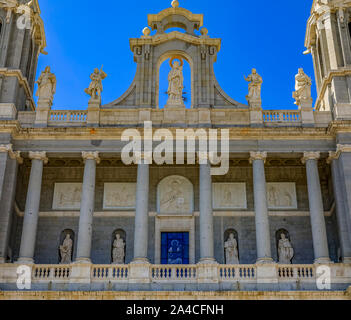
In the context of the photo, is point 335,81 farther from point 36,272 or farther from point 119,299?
point 36,272

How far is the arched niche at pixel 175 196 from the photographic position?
92.4 feet

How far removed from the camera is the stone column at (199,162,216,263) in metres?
24.7

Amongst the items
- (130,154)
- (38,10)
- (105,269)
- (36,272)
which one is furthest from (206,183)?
(38,10)

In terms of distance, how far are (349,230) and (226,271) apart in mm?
5414

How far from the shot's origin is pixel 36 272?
24547mm

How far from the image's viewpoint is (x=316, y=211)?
83.3ft

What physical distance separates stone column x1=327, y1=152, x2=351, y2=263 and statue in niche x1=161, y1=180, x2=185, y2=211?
23.0 feet

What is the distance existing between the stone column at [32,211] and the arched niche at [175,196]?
18.5ft

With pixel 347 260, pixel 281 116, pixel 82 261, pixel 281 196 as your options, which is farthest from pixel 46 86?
pixel 347 260

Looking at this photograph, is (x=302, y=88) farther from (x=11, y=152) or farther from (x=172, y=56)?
(x=11, y=152)

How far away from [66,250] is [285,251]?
9.94 metres

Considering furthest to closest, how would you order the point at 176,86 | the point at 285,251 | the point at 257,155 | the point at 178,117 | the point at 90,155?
the point at 176,86 < the point at 178,117 < the point at 285,251 < the point at 90,155 < the point at 257,155

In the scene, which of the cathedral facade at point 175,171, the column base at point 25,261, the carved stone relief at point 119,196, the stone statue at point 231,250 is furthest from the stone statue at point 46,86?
the stone statue at point 231,250

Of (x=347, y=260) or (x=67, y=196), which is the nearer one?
(x=347, y=260)
